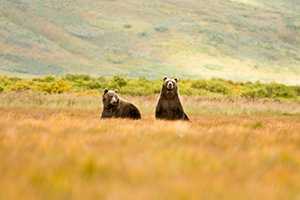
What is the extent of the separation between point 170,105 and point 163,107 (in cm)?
17

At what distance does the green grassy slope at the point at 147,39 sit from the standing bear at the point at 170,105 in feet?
238

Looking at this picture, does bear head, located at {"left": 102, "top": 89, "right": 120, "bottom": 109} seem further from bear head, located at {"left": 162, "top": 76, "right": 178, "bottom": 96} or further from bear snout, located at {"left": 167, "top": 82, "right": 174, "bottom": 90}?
bear snout, located at {"left": 167, "top": 82, "right": 174, "bottom": 90}

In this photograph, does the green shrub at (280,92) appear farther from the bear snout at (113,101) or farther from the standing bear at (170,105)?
the bear snout at (113,101)

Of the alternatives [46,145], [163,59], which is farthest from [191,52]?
[46,145]

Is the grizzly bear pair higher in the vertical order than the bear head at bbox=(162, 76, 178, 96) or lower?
lower

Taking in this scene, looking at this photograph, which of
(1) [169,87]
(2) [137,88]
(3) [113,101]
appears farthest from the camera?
(2) [137,88]

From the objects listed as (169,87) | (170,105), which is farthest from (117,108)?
(169,87)

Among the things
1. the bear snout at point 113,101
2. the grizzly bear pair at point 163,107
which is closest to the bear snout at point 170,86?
the grizzly bear pair at point 163,107

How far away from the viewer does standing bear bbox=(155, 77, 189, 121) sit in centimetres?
1972

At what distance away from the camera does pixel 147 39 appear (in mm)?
118312

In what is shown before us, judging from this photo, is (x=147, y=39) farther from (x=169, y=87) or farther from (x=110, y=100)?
(x=169, y=87)

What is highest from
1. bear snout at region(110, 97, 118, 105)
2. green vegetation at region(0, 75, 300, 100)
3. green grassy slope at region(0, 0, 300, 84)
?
green grassy slope at region(0, 0, 300, 84)

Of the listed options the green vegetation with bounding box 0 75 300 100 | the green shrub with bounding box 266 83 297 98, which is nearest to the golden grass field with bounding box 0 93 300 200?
the green vegetation with bounding box 0 75 300 100

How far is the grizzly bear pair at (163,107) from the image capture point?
19719 mm
